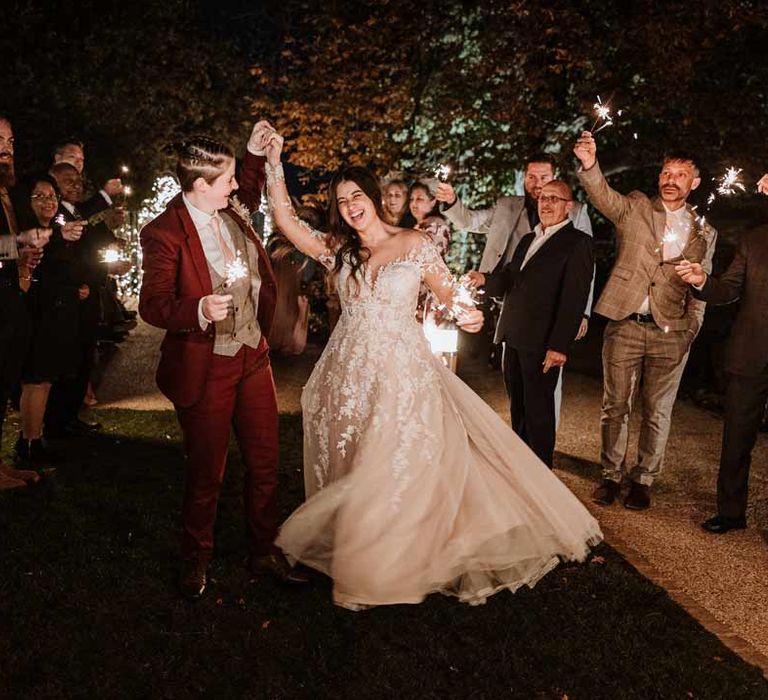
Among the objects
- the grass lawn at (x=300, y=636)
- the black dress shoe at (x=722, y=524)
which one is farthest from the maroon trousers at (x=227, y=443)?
the black dress shoe at (x=722, y=524)

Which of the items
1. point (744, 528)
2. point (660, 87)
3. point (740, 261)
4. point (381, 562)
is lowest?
point (744, 528)

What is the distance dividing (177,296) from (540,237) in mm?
2886

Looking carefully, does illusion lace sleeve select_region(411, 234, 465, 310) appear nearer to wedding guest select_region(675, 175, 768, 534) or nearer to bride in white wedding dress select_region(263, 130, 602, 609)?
bride in white wedding dress select_region(263, 130, 602, 609)

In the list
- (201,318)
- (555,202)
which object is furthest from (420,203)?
(201,318)

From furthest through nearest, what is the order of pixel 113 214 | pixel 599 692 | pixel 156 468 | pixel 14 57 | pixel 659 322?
pixel 14 57 < pixel 113 214 < pixel 156 468 < pixel 659 322 < pixel 599 692

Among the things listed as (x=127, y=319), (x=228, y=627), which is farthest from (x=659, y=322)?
(x=127, y=319)

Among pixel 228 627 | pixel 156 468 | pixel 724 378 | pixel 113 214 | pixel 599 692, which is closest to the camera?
pixel 599 692

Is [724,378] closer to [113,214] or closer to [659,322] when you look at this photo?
[659,322]

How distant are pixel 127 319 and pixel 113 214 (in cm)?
720

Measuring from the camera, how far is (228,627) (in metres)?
3.90

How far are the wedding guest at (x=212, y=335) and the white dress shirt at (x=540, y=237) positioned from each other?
218 cm

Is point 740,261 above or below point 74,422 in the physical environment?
above

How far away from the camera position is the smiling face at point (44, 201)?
5801mm

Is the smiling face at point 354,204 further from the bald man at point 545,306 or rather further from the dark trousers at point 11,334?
the dark trousers at point 11,334
